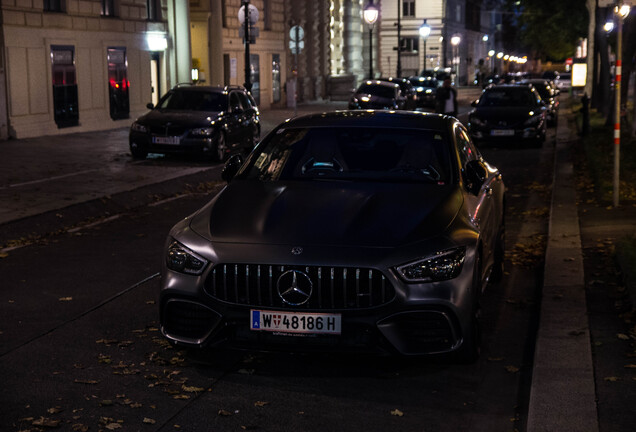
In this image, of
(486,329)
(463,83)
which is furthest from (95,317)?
(463,83)

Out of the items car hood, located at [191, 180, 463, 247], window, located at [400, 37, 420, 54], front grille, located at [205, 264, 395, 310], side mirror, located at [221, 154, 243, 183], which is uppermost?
window, located at [400, 37, 420, 54]

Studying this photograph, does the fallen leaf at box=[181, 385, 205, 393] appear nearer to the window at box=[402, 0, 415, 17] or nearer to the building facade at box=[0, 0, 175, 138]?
the building facade at box=[0, 0, 175, 138]

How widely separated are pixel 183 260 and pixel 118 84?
27612 mm

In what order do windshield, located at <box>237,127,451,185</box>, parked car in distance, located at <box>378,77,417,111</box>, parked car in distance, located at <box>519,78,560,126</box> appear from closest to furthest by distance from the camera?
windshield, located at <box>237,127,451,185</box> → parked car in distance, located at <box>519,78,560,126</box> → parked car in distance, located at <box>378,77,417,111</box>

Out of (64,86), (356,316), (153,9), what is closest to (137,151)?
(64,86)

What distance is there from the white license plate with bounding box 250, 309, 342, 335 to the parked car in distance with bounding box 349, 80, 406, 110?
110ft

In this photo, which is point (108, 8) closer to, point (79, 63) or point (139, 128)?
point (79, 63)

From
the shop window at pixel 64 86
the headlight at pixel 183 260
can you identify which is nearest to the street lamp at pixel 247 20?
the shop window at pixel 64 86

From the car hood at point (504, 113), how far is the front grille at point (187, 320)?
20490 mm

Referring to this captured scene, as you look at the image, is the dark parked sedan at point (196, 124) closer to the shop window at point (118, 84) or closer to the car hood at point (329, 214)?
the shop window at point (118, 84)

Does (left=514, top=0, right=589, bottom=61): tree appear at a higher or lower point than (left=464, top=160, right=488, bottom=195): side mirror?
higher

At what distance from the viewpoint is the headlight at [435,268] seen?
583 cm

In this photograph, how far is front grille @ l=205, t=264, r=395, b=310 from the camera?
5.79 m

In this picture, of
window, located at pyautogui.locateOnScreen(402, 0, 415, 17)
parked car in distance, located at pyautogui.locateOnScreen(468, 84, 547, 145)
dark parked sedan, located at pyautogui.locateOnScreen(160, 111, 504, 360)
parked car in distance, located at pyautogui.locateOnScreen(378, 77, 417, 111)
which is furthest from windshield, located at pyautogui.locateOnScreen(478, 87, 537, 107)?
window, located at pyautogui.locateOnScreen(402, 0, 415, 17)
